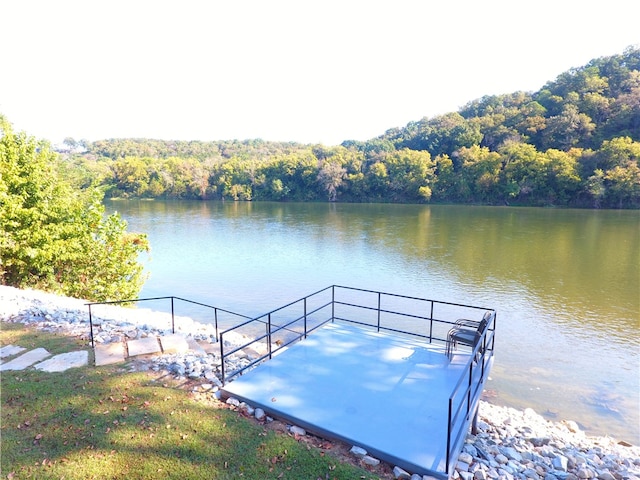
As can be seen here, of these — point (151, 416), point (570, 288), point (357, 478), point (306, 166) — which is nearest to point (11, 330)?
point (151, 416)

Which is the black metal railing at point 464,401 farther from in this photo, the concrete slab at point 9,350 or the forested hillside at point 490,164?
the forested hillside at point 490,164

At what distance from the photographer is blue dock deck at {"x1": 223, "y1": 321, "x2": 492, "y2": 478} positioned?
452 centimetres

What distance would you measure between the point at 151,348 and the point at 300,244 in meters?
24.3

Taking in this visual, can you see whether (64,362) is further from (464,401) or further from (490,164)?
(490,164)

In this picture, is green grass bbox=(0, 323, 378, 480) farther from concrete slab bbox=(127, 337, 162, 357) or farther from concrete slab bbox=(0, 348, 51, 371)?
concrete slab bbox=(127, 337, 162, 357)

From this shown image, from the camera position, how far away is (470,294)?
17766 millimetres

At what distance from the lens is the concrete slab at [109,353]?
6383 mm

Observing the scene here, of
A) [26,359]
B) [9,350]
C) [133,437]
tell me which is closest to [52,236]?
[9,350]

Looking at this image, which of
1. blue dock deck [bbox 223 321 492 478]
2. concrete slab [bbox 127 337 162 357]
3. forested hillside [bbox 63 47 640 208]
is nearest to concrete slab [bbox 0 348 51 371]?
concrete slab [bbox 127 337 162 357]

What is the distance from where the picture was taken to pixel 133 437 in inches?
175

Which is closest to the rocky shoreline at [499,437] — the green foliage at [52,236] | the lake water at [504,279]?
the lake water at [504,279]

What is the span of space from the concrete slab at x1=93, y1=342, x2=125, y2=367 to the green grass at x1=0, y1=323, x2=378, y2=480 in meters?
0.61

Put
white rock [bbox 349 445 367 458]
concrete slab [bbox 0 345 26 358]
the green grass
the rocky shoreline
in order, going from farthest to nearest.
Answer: concrete slab [bbox 0 345 26 358] → the rocky shoreline → white rock [bbox 349 445 367 458] → the green grass

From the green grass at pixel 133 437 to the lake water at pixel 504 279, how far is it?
6963 mm
